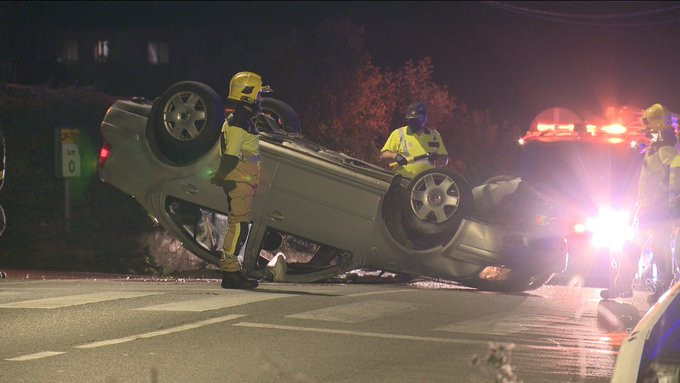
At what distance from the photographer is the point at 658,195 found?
41.8ft

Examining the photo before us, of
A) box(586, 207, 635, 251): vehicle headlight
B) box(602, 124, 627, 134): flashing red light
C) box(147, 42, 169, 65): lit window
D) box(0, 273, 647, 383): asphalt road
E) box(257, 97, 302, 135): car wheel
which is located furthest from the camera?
box(147, 42, 169, 65): lit window

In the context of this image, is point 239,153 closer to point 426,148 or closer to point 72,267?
point 426,148

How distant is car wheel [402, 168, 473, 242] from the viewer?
12.2 meters

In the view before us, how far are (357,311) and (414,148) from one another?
3.34 meters

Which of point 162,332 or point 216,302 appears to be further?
point 216,302

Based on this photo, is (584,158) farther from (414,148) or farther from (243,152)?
(243,152)

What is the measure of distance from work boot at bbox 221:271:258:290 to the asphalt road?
20cm

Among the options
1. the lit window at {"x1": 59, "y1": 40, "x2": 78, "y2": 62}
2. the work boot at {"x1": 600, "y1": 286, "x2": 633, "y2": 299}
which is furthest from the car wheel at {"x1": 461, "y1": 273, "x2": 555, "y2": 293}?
the lit window at {"x1": 59, "y1": 40, "x2": 78, "y2": 62}

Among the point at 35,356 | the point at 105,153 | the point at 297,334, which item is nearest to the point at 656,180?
the point at 297,334

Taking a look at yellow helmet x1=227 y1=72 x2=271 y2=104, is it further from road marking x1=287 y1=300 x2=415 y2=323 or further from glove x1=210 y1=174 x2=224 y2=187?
road marking x1=287 y1=300 x2=415 y2=323

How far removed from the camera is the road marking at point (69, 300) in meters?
10.7

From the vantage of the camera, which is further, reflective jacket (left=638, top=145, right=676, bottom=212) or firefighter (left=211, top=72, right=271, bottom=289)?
reflective jacket (left=638, top=145, right=676, bottom=212)

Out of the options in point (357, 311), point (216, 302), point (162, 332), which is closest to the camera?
point (162, 332)

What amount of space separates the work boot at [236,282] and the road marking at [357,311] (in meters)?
1.48
